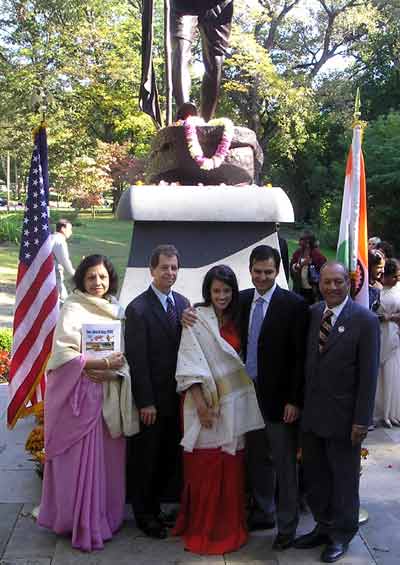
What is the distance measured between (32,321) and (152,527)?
2.04m

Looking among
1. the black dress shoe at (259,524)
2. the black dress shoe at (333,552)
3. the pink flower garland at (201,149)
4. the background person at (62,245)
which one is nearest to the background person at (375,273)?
the pink flower garland at (201,149)

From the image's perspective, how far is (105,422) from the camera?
4.02 meters

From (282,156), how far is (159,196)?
91.5 feet

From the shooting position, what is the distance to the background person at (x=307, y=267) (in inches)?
345

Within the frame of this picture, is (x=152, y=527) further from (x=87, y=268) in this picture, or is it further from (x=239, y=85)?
(x=239, y=85)

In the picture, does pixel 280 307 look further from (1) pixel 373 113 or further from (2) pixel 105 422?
(1) pixel 373 113

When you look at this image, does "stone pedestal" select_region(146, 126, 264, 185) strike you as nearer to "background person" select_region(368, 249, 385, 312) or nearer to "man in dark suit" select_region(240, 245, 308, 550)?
"background person" select_region(368, 249, 385, 312)

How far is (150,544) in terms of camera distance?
4.02m

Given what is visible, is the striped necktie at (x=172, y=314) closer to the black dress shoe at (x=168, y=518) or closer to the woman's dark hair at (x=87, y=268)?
the woman's dark hair at (x=87, y=268)

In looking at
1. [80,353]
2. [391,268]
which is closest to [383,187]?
[391,268]

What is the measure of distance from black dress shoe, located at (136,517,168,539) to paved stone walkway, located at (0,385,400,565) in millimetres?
40

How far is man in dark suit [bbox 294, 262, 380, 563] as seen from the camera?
11.9 ft

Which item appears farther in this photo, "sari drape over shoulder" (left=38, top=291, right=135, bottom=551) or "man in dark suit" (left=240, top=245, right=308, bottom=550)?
"sari drape over shoulder" (left=38, top=291, right=135, bottom=551)

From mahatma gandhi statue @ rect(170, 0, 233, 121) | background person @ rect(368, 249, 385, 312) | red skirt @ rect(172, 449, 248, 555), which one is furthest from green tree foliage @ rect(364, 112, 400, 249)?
red skirt @ rect(172, 449, 248, 555)
